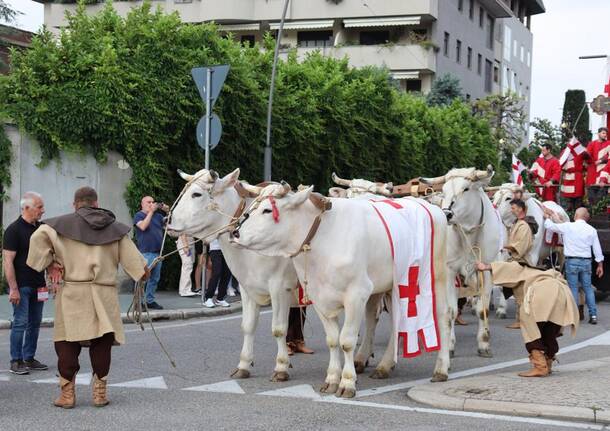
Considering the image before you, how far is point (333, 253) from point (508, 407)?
6.98 ft

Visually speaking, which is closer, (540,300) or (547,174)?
(540,300)

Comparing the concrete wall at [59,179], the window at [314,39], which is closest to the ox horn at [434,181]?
the concrete wall at [59,179]

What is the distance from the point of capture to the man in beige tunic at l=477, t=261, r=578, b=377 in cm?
936

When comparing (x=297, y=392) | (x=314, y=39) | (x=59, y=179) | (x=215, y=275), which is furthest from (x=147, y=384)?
(x=314, y=39)

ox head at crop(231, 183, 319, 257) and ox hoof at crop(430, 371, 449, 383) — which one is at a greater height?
ox head at crop(231, 183, 319, 257)

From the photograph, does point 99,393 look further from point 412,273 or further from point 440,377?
point 440,377

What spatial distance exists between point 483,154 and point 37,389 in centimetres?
3142

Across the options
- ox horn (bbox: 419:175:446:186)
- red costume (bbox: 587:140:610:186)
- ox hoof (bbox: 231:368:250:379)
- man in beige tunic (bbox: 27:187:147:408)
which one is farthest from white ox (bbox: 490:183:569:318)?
man in beige tunic (bbox: 27:187:147:408)

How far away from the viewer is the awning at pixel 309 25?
48.7 metres

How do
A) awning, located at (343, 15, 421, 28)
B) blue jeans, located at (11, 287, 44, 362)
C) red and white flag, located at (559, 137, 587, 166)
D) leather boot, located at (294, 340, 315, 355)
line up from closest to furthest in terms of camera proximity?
blue jeans, located at (11, 287, 44, 362) → leather boot, located at (294, 340, 315, 355) → red and white flag, located at (559, 137, 587, 166) → awning, located at (343, 15, 421, 28)

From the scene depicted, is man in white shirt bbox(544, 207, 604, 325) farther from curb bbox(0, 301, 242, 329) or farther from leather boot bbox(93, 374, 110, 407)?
leather boot bbox(93, 374, 110, 407)

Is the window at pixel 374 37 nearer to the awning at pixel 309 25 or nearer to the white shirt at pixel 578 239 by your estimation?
the awning at pixel 309 25

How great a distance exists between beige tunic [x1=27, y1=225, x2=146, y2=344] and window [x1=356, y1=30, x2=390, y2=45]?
43086mm

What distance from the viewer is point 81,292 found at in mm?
8164
